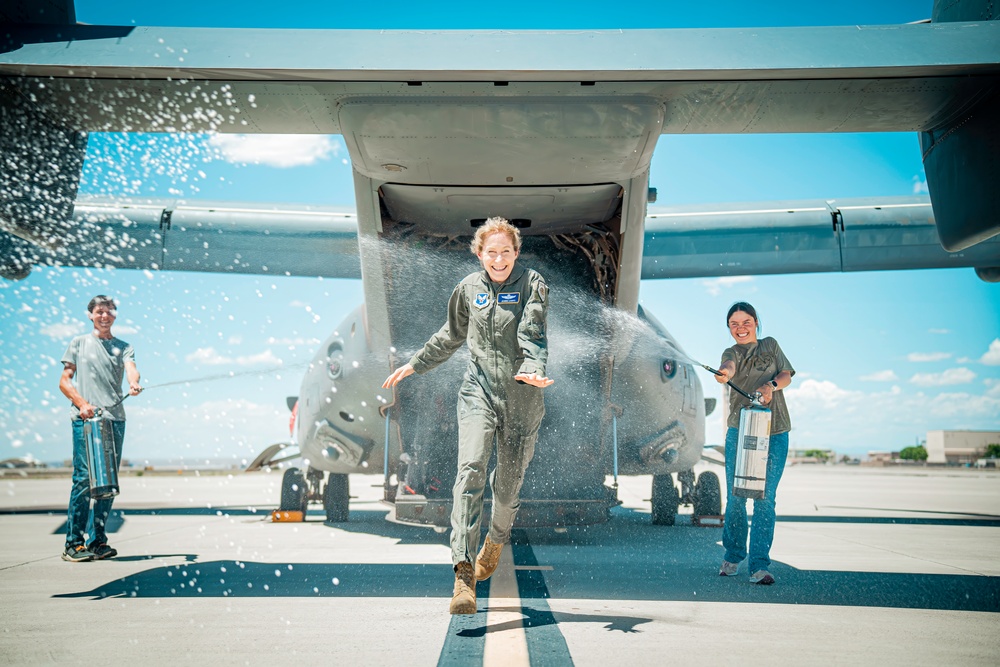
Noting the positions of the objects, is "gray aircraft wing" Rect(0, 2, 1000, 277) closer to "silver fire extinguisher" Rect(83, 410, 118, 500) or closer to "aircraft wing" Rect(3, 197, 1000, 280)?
"silver fire extinguisher" Rect(83, 410, 118, 500)

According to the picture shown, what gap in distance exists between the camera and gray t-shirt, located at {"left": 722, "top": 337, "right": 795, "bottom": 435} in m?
5.09

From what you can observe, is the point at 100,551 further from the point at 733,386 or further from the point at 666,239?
the point at 666,239

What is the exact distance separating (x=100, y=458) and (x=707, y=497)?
6804 mm

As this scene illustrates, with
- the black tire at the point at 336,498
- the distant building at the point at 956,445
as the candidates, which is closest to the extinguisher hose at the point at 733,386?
the black tire at the point at 336,498

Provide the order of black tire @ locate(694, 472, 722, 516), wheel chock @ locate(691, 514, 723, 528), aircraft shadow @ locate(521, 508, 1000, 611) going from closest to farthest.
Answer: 1. aircraft shadow @ locate(521, 508, 1000, 611)
2. wheel chock @ locate(691, 514, 723, 528)
3. black tire @ locate(694, 472, 722, 516)

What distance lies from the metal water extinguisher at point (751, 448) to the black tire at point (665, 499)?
161 inches

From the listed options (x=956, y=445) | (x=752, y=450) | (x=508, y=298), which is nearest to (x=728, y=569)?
(x=752, y=450)

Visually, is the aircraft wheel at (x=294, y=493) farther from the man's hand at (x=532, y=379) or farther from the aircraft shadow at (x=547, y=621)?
the man's hand at (x=532, y=379)

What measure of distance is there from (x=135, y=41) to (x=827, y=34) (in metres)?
3.63

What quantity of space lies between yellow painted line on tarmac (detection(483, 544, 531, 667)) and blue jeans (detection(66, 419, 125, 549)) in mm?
2945

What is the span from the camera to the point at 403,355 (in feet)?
20.5

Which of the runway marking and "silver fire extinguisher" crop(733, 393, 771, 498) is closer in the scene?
the runway marking

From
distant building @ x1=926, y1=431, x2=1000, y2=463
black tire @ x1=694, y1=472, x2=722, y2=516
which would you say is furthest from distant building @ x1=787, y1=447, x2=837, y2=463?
black tire @ x1=694, y1=472, x2=722, y2=516

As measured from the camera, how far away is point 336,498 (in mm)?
9281
